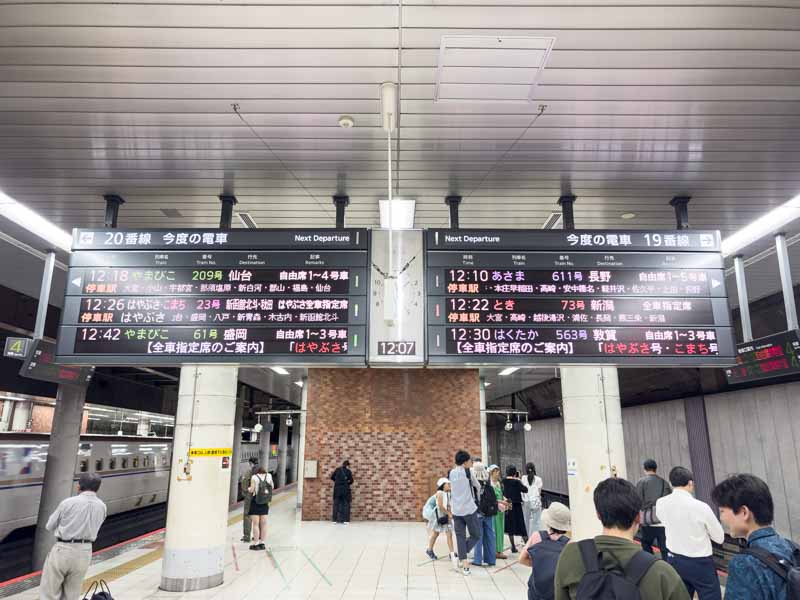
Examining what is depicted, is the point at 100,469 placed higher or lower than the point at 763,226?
lower

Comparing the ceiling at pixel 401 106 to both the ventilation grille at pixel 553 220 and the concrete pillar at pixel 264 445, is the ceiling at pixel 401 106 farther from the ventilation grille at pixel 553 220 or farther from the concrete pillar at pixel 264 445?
the concrete pillar at pixel 264 445

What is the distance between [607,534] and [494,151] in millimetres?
3202

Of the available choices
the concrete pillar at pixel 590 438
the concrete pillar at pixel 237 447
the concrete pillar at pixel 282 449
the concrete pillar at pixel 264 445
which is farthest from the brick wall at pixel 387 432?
the concrete pillar at pixel 282 449

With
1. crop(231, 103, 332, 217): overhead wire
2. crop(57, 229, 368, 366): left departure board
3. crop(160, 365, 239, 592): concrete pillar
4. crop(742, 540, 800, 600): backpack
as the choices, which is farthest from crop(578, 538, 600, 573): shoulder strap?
crop(160, 365, 239, 592): concrete pillar

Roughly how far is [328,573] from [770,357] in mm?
6607

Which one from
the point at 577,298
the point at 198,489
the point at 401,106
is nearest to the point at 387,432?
the point at 198,489

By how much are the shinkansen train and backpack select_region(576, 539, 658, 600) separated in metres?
10.9

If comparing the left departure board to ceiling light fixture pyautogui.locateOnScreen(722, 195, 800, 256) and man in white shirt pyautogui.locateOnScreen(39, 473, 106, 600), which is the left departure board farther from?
ceiling light fixture pyautogui.locateOnScreen(722, 195, 800, 256)

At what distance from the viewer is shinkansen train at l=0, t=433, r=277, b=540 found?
1041 cm

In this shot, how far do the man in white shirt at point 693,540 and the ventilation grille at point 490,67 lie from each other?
3.55 m

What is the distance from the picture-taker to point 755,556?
6.21ft

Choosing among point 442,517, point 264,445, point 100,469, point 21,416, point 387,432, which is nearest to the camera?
point 442,517

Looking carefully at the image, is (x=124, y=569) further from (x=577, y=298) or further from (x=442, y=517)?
(x=577, y=298)

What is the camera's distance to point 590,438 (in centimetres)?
698
